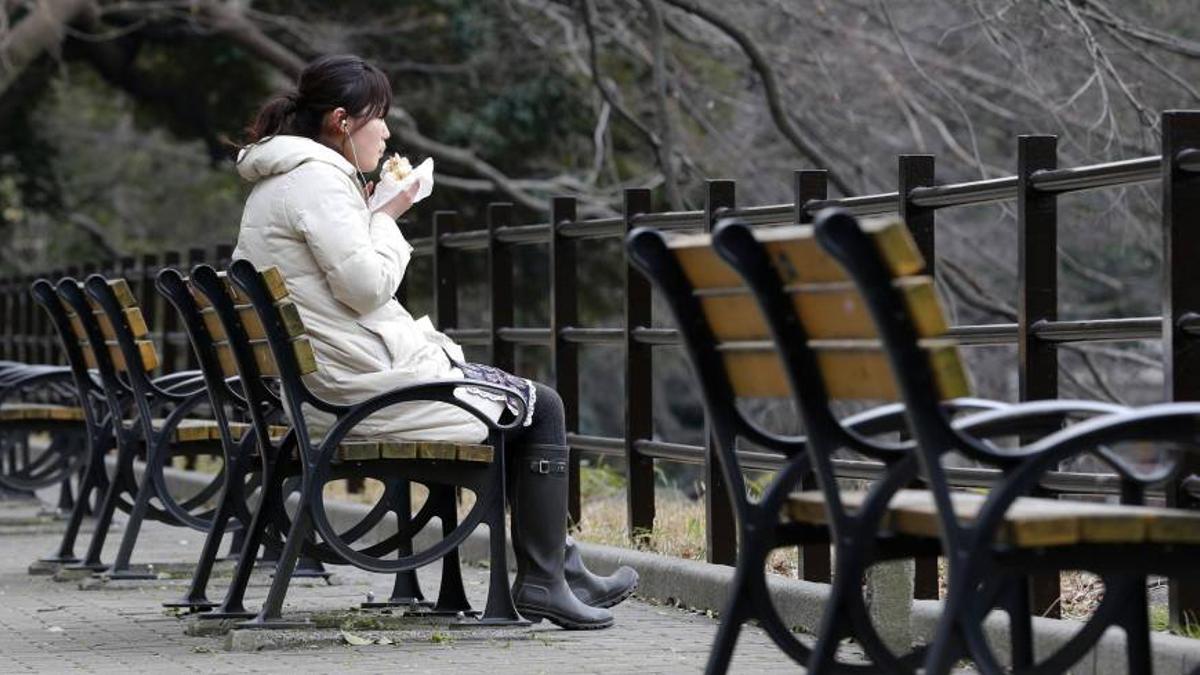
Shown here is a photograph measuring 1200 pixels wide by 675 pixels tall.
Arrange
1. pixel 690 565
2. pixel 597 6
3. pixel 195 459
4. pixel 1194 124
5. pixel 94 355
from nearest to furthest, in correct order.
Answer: pixel 1194 124 < pixel 690 565 < pixel 94 355 < pixel 195 459 < pixel 597 6

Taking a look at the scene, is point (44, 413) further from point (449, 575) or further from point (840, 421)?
point (840, 421)

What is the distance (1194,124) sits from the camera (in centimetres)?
601

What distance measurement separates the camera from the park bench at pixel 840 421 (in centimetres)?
385

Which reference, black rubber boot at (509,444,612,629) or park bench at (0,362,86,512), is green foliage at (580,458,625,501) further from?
black rubber boot at (509,444,612,629)

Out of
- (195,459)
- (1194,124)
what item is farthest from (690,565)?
(195,459)

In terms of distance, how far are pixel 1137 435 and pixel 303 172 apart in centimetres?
346

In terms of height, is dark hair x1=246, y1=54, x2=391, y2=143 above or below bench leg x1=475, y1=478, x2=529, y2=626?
above

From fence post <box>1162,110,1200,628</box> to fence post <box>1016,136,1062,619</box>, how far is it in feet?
2.04

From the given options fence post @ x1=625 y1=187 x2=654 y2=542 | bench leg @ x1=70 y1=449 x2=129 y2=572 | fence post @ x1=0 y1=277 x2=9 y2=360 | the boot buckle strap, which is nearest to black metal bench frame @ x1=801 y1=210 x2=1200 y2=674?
the boot buckle strap

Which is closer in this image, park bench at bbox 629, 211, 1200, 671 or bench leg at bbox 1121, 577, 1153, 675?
park bench at bbox 629, 211, 1200, 671

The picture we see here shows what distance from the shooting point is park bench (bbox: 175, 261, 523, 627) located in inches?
255

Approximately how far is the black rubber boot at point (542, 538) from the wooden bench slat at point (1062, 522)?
8.67ft

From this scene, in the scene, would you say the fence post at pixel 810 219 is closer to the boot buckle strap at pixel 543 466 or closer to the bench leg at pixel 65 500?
the boot buckle strap at pixel 543 466

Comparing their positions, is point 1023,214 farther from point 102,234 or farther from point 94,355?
point 102,234
